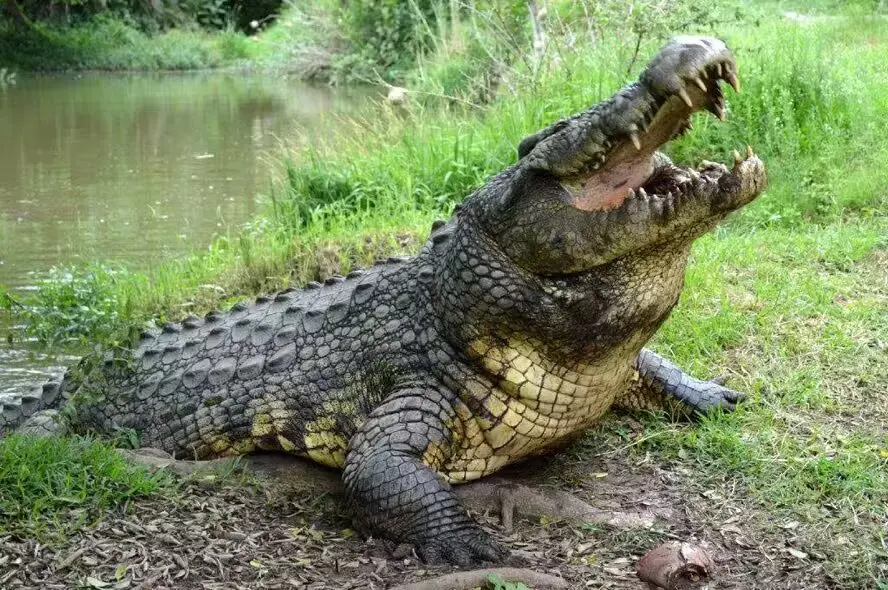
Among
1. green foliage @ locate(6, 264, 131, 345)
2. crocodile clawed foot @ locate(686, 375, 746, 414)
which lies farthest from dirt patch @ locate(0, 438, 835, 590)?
green foliage @ locate(6, 264, 131, 345)

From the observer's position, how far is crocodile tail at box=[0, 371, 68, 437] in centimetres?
461

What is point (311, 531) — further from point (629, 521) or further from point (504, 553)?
point (629, 521)

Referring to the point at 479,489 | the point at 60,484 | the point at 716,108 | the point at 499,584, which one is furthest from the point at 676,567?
the point at 60,484

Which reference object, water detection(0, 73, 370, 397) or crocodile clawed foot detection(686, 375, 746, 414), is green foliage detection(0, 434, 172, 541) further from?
water detection(0, 73, 370, 397)

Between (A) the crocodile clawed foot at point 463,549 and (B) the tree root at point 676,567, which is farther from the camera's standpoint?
(A) the crocodile clawed foot at point 463,549

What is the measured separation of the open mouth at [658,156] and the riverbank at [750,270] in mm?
1179

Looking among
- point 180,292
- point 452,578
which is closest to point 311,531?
point 452,578

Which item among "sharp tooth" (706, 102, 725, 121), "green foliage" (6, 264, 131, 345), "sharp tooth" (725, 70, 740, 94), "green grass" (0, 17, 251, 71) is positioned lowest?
"green grass" (0, 17, 251, 71)

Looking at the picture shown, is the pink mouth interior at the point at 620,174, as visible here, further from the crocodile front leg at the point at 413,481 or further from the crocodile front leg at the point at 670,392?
the crocodile front leg at the point at 670,392

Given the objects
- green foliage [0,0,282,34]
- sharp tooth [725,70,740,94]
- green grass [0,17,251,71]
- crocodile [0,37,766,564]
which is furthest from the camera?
green foliage [0,0,282,34]

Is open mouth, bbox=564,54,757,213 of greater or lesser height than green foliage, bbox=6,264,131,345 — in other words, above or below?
above

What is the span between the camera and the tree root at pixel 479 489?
356 cm

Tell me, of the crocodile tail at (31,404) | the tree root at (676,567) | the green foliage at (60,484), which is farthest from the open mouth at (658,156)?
the crocodile tail at (31,404)

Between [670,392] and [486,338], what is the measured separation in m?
1.16
